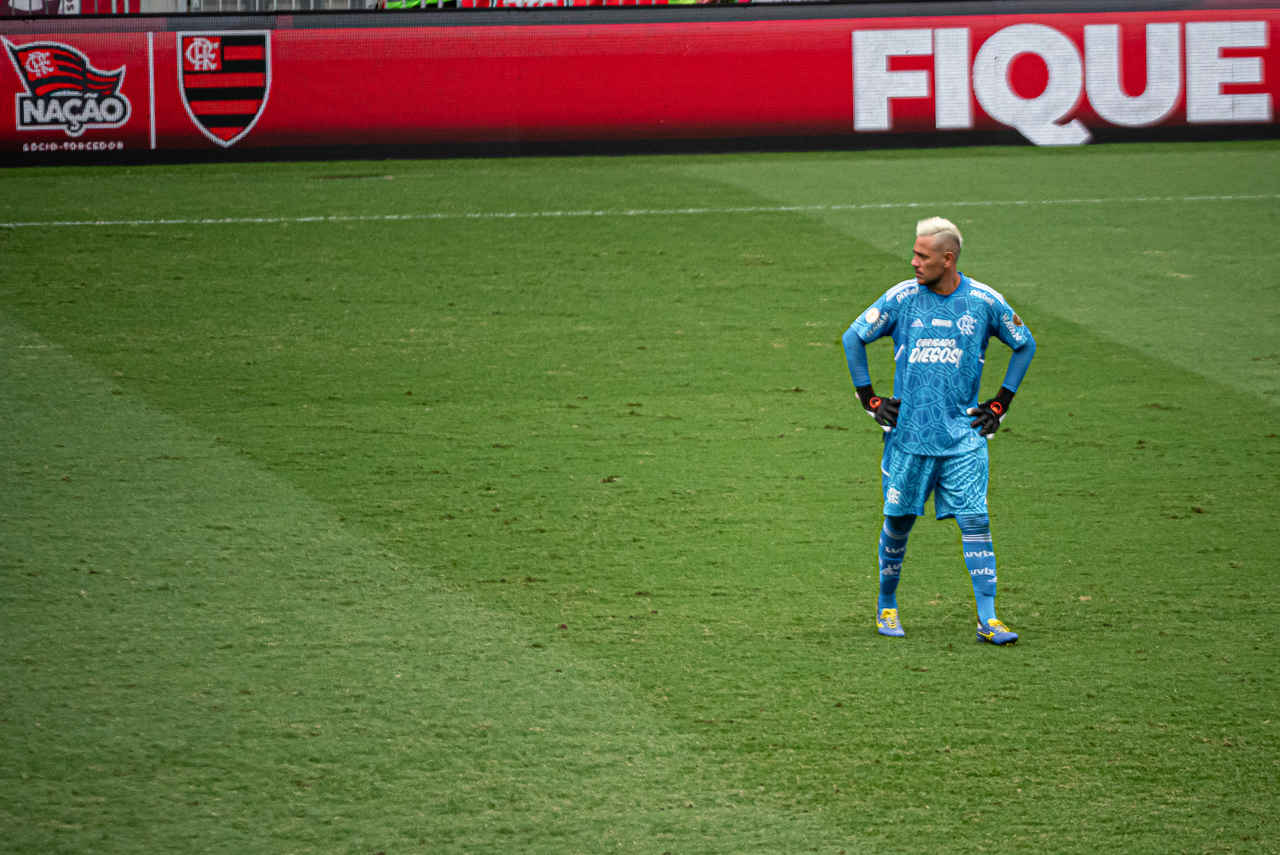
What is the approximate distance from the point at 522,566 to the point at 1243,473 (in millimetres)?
3936

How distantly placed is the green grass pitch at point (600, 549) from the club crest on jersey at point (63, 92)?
248 centimetres

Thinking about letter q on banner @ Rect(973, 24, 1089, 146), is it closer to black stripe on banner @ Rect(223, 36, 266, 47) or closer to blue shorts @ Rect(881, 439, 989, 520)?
black stripe on banner @ Rect(223, 36, 266, 47)

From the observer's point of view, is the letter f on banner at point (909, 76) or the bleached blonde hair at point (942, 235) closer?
the bleached blonde hair at point (942, 235)

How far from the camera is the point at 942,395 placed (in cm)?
574

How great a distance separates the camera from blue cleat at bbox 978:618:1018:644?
5875 millimetres

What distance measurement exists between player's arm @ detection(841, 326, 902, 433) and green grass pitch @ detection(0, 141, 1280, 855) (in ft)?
2.86

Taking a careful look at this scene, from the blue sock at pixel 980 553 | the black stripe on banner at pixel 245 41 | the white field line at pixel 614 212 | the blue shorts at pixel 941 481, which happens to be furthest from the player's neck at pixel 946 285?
the black stripe on banner at pixel 245 41

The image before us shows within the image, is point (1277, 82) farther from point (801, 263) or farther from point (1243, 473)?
point (1243, 473)

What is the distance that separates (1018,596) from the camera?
6.47 metres

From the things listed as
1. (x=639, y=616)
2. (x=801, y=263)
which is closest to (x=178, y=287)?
(x=801, y=263)

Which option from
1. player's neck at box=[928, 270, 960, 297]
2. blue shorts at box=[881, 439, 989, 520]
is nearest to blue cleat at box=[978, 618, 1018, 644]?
blue shorts at box=[881, 439, 989, 520]

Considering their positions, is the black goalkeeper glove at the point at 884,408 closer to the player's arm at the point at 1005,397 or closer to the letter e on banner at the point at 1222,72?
the player's arm at the point at 1005,397

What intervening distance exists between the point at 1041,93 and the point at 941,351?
13507 millimetres

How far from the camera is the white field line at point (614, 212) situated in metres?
14.8
